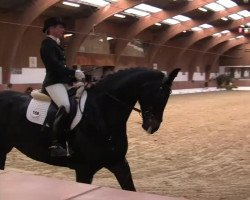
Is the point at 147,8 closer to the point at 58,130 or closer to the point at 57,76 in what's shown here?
the point at 57,76

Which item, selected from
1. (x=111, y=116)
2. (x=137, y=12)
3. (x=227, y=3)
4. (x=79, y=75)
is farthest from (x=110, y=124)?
(x=227, y=3)

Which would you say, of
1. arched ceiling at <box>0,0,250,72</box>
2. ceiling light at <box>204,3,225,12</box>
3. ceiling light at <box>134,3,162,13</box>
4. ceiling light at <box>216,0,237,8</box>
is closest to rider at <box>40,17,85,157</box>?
arched ceiling at <box>0,0,250,72</box>

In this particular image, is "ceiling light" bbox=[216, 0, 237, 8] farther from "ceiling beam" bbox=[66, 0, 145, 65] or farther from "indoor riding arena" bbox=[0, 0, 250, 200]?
"ceiling beam" bbox=[66, 0, 145, 65]

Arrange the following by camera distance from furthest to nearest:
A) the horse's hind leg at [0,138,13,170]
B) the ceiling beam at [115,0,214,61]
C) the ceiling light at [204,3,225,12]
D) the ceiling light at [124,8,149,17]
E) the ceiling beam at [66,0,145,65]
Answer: the ceiling light at [204,3,225,12] < the ceiling beam at [115,0,214,61] < the ceiling light at [124,8,149,17] < the ceiling beam at [66,0,145,65] < the horse's hind leg at [0,138,13,170]

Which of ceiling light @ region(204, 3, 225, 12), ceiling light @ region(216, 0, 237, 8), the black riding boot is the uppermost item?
ceiling light @ region(216, 0, 237, 8)

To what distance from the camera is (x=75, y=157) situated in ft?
15.4

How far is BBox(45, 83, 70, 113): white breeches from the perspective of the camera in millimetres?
4770

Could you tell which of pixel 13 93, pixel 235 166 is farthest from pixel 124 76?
pixel 235 166

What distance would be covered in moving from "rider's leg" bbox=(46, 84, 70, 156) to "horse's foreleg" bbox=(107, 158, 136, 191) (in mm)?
592

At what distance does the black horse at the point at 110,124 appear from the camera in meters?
4.54

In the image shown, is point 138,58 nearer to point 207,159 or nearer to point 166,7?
point 166,7

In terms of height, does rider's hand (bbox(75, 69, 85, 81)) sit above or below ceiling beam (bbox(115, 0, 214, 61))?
below

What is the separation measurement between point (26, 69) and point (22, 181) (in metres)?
23.1

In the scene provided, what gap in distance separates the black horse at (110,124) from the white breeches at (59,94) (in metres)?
0.24
